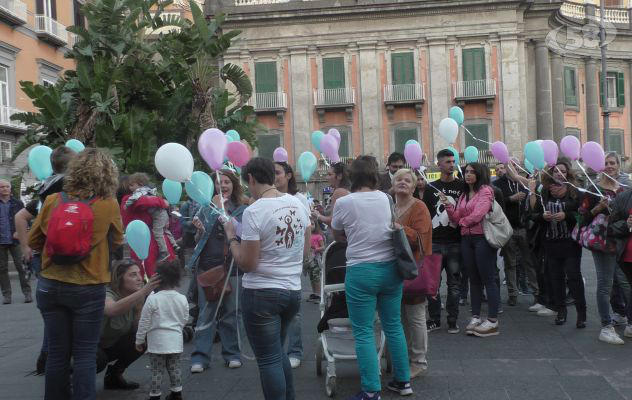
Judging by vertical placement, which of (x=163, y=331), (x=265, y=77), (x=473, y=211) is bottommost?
(x=163, y=331)

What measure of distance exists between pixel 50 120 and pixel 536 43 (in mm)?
28339

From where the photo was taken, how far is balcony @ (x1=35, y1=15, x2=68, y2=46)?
29.4m

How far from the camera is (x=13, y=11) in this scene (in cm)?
2734

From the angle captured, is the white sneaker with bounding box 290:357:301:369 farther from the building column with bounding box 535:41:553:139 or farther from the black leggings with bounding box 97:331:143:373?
the building column with bounding box 535:41:553:139

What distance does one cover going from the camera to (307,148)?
115 ft

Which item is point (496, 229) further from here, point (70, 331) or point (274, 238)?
point (70, 331)

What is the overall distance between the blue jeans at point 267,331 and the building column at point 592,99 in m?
37.6

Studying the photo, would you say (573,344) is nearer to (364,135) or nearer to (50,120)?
(50,120)

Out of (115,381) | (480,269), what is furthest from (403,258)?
(480,269)

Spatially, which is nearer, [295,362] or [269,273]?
[269,273]

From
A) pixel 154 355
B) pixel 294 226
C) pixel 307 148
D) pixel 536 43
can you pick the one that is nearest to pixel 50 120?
pixel 154 355

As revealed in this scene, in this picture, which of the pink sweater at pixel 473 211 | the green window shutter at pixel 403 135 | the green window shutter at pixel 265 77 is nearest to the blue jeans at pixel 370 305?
the pink sweater at pixel 473 211

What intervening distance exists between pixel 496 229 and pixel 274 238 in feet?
12.3

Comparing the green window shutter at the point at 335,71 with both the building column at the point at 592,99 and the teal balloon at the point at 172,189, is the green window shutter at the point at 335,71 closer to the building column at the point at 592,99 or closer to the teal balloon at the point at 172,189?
the building column at the point at 592,99
